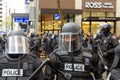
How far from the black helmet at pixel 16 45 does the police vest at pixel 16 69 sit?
3.6 inches

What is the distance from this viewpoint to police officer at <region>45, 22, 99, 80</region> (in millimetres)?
5547

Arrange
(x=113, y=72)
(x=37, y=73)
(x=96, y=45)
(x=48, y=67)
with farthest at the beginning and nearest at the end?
(x=96, y=45) < (x=48, y=67) < (x=113, y=72) < (x=37, y=73)

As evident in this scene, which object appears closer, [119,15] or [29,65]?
[29,65]

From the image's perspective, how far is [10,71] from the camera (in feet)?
16.1

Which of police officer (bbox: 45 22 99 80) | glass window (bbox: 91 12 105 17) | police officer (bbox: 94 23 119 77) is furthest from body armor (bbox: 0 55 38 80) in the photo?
glass window (bbox: 91 12 105 17)

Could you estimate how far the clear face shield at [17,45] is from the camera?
494 cm

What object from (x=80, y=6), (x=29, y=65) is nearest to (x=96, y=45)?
(x=29, y=65)

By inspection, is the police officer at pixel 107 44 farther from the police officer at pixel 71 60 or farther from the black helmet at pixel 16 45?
the black helmet at pixel 16 45

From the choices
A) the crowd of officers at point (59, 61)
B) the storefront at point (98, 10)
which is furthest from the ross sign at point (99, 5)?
the crowd of officers at point (59, 61)

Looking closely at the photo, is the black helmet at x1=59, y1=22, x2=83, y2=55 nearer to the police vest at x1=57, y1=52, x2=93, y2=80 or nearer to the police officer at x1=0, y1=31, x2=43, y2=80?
the police vest at x1=57, y1=52, x2=93, y2=80

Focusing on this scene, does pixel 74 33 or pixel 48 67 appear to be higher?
pixel 74 33

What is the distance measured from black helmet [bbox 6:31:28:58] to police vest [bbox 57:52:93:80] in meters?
0.73

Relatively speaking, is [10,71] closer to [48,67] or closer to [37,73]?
[37,73]

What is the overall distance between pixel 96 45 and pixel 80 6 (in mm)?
29705
